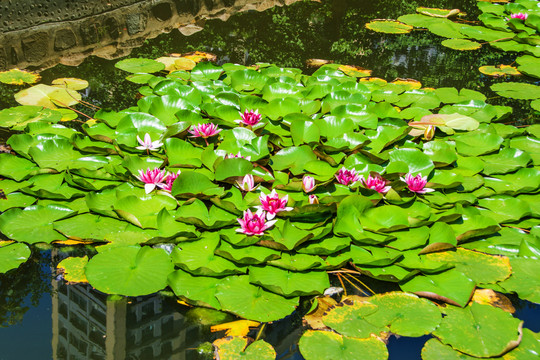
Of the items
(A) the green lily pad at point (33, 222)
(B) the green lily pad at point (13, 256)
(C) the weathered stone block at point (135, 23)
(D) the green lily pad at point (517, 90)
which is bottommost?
(B) the green lily pad at point (13, 256)

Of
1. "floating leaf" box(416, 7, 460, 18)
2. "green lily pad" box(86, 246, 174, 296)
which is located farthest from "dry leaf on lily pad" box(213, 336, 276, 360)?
"floating leaf" box(416, 7, 460, 18)

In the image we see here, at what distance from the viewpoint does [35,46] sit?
4137 mm

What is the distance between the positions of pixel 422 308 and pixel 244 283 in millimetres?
725

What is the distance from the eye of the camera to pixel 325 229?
217 centimetres

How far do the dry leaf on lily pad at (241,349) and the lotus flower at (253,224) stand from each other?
505 mm

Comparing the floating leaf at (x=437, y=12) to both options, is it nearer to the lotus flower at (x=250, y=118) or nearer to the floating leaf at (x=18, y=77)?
the lotus flower at (x=250, y=118)

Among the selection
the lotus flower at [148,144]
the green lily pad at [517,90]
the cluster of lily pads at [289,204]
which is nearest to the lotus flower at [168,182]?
the cluster of lily pads at [289,204]

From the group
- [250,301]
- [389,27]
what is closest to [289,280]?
[250,301]

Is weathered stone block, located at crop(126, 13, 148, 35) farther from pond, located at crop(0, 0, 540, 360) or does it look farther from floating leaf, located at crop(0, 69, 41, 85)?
floating leaf, located at crop(0, 69, 41, 85)

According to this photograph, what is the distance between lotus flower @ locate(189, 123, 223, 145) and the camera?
2751 millimetres

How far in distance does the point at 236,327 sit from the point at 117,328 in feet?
1.51

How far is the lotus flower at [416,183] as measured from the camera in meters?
2.46

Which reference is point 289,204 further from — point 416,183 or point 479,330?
point 479,330

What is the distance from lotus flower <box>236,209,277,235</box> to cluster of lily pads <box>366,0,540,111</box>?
9.08 feet
